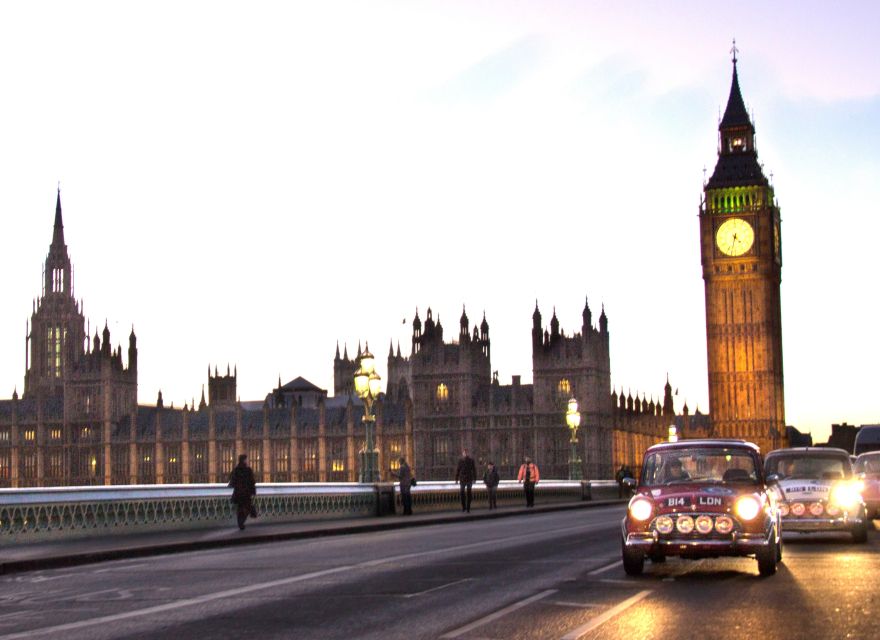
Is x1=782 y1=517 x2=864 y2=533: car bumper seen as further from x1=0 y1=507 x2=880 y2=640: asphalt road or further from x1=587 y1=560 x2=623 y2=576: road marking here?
x1=587 y1=560 x2=623 y2=576: road marking

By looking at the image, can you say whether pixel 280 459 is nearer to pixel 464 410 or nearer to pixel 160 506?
pixel 464 410

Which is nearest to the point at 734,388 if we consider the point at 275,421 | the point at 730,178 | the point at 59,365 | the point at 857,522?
the point at 730,178

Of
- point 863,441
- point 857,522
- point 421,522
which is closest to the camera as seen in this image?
point 857,522

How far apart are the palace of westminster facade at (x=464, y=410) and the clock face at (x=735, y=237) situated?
139 mm

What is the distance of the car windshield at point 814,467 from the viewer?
2427 centimetres

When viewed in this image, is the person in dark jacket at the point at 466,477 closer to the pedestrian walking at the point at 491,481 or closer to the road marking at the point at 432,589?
the pedestrian walking at the point at 491,481

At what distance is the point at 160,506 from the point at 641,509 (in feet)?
49.9

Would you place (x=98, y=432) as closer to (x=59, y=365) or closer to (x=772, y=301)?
(x=59, y=365)

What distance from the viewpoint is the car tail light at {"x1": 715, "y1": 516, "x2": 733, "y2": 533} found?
16281 millimetres

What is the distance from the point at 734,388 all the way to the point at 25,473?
6684 cm

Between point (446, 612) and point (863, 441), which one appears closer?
point (446, 612)

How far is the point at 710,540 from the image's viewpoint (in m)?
16.3

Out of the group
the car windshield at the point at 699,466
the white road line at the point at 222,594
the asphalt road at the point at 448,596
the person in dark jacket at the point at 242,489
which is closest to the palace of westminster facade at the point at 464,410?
the person in dark jacket at the point at 242,489

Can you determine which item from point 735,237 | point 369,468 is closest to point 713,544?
point 369,468
